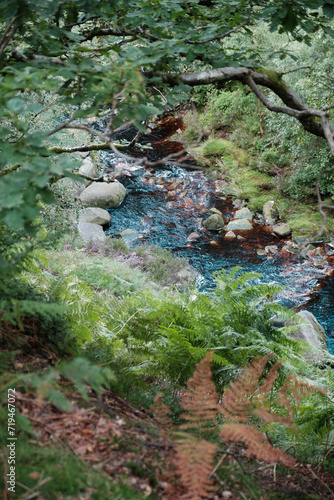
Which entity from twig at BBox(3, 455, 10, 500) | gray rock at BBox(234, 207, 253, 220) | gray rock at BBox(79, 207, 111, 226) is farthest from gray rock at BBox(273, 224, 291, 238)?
twig at BBox(3, 455, 10, 500)

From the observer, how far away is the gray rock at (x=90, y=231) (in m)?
10.2

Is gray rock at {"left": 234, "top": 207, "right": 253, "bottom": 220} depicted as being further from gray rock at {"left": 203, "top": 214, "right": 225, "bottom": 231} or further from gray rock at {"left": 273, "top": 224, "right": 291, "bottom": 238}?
gray rock at {"left": 273, "top": 224, "right": 291, "bottom": 238}

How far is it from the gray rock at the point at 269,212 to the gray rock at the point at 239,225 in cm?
80

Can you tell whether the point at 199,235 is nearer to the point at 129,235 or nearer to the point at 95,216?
the point at 129,235

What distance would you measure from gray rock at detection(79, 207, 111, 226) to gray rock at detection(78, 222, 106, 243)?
0.35 meters

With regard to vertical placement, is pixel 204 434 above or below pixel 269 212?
above

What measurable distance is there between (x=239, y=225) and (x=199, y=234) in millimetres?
1581

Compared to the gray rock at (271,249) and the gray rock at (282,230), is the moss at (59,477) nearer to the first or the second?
the gray rock at (271,249)

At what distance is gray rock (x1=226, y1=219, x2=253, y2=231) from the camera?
12375 millimetres

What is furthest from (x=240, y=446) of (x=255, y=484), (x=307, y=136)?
(x=307, y=136)

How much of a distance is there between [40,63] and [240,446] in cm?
265

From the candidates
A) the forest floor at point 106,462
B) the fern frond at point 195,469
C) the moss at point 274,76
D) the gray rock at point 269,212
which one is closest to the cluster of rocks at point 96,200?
the gray rock at point 269,212

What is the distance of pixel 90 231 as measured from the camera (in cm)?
1059

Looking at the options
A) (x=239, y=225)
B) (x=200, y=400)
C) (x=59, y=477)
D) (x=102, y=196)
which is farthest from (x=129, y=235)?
(x=59, y=477)
